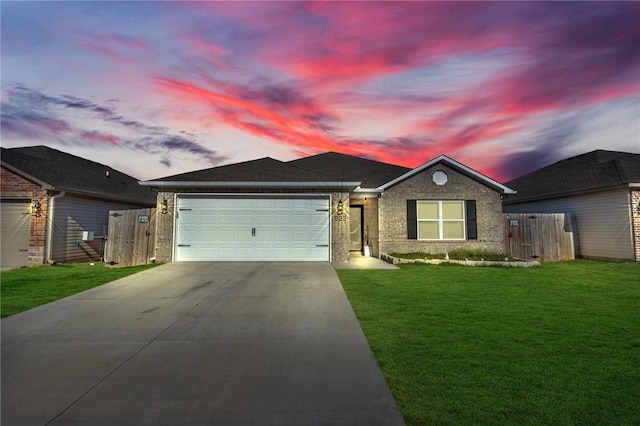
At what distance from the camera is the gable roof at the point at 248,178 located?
11.6 meters

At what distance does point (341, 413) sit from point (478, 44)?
11772 mm

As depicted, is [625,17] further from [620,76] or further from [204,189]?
[204,189]

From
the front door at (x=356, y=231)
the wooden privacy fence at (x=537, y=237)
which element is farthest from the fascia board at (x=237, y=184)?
the wooden privacy fence at (x=537, y=237)

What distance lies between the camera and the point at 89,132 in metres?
15.6

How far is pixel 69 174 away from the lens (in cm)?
1365

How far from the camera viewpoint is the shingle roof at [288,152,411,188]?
1571 centimetres

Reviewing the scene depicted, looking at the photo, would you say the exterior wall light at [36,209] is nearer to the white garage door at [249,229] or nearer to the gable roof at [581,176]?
the white garage door at [249,229]

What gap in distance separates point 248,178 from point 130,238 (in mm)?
4783

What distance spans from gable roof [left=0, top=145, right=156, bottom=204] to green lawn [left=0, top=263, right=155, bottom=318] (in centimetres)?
344

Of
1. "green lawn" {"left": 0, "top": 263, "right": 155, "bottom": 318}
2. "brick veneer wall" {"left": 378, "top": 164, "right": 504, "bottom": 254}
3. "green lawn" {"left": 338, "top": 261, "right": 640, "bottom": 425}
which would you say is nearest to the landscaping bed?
"brick veneer wall" {"left": 378, "top": 164, "right": 504, "bottom": 254}

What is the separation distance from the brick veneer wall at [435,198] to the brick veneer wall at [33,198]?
42.8 ft

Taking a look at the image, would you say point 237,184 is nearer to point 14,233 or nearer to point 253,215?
point 253,215

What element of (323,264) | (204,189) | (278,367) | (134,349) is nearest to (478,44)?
(323,264)

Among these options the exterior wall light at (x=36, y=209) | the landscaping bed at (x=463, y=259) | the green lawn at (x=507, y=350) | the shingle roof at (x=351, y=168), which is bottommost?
the green lawn at (x=507, y=350)
